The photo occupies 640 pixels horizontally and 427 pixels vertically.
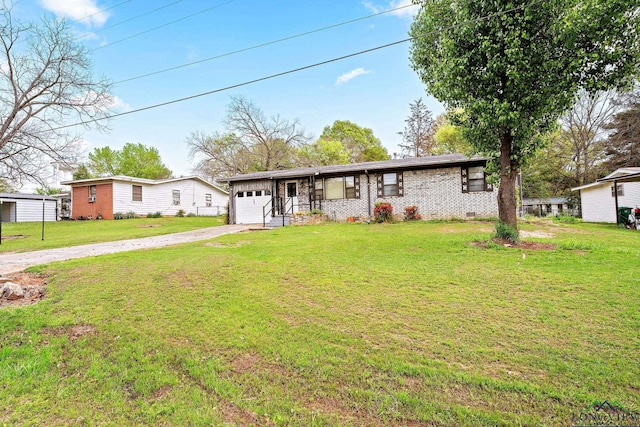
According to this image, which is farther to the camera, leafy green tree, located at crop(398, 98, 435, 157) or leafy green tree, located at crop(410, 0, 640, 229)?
leafy green tree, located at crop(398, 98, 435, 157)

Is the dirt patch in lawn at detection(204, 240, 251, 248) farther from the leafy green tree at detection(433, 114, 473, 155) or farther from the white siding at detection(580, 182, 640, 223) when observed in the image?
the leafy green tree at detection(433, 114, 473, 155)

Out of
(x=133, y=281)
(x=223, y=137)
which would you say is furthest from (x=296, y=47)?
(x=223, y=137)

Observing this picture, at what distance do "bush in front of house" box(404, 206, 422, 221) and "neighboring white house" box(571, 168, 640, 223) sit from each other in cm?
776

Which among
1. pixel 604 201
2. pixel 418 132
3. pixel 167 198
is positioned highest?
pixel 418 132

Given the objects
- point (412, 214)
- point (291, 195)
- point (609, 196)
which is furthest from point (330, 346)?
point (609, 196)

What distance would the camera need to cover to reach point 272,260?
21.7ft

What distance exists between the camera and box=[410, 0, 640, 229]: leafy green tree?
5.88 m

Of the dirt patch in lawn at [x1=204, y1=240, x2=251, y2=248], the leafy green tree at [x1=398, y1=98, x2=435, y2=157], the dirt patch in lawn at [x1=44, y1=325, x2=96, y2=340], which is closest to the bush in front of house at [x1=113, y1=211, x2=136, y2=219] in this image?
the dirt patch in lawn at [x1=204, y1=240, x2=251, y2=248]

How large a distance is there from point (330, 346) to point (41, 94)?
20.6m

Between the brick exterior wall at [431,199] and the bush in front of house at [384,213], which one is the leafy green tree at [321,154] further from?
the bush in front of house at [384,213]

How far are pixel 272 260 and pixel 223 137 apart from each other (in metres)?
28.6

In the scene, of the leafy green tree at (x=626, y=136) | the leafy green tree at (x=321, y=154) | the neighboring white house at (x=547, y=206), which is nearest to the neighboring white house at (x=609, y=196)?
the leafy green tree at (x=626, y=136)

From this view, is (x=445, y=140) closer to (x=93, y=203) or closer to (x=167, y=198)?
(x=167, y=198)

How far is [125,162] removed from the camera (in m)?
43.6
